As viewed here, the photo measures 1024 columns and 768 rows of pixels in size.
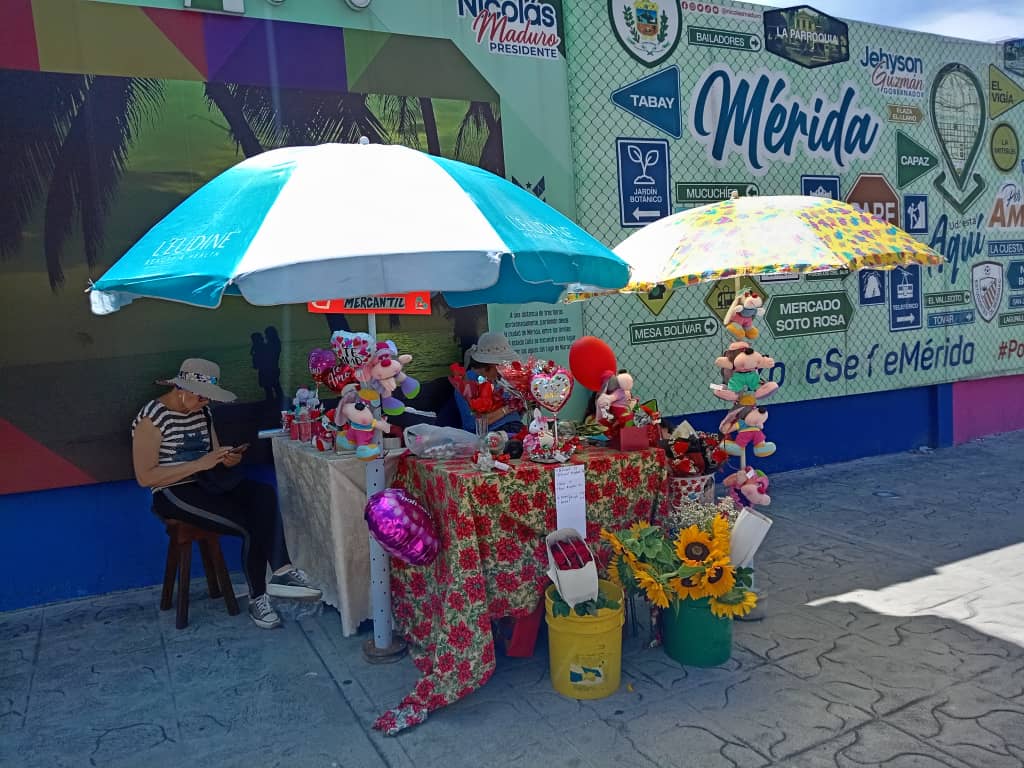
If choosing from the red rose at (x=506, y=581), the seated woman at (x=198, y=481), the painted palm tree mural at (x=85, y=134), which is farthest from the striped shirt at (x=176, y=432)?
the red rose at (x=506, y=581)

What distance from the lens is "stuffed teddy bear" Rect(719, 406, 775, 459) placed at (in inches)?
171

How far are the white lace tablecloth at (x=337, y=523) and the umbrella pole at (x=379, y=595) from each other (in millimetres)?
163

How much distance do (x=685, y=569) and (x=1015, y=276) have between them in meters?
7.84

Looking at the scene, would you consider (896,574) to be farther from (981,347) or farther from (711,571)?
(981,347)

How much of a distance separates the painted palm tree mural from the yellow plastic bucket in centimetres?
368

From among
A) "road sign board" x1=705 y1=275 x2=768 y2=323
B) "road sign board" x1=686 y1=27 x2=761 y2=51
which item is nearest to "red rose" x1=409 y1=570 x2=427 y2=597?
"road sign board" x1=705 y1=275 x2=768 y2=323

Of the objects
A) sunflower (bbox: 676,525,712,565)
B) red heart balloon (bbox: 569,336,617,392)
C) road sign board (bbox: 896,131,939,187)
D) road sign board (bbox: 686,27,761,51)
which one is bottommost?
sunflower (bbox: 676,525,712,565)

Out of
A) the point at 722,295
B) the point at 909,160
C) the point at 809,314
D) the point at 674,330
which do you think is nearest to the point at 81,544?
the point at 674,330

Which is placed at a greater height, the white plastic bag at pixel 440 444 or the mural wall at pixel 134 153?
the mural wall at pixel 134 153

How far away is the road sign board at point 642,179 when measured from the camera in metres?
6.52

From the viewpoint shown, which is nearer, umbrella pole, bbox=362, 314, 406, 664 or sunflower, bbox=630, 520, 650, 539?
sunflower, bbox=630, 520, 650, 539

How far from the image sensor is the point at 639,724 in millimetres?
3260

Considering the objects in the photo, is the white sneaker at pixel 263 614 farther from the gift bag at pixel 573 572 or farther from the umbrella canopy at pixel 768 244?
the umbrella canopy at pixel 768 244

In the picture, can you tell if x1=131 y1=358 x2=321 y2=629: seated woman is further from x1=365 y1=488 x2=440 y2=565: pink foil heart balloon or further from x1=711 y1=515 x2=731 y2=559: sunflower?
x1=711 y1=515 x2=731 y2=559: sunflower
